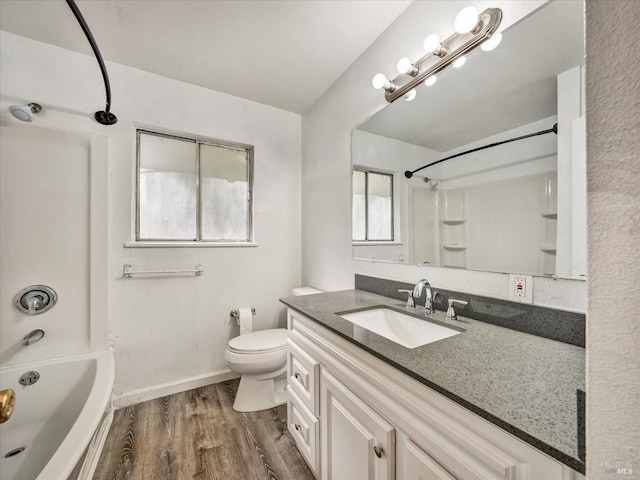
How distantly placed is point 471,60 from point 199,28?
5.21 ft

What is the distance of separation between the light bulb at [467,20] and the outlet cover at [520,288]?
105cm

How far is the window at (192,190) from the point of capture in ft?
6.89

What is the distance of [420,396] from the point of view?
71 cm

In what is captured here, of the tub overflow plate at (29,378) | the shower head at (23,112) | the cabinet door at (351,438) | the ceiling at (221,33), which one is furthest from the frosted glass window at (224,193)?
Answer: the cabinet door at (351,438)

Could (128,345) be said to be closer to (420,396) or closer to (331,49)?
(420,396)

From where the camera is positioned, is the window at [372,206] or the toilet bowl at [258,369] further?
the toilet bowl at [258,369]

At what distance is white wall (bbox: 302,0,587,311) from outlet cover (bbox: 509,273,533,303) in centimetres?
2

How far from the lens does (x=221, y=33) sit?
1667 mm

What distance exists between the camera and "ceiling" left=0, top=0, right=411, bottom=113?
1.47 meters

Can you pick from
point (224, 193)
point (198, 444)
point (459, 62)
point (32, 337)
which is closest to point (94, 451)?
point (198, 444)

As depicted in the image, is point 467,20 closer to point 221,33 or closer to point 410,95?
point 410,95

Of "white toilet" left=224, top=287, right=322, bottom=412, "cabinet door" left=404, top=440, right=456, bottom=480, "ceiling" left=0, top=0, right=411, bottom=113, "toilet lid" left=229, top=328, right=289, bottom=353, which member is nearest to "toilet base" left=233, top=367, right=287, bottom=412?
"white toilet" left=224, top=287, right=322, bottom=412

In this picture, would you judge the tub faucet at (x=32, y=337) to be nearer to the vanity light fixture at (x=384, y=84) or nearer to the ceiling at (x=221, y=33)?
the ceiling at (x=221, y=33)

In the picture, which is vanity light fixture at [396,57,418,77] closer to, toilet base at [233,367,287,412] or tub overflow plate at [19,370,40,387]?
toilet base at [233,367,287,412]
